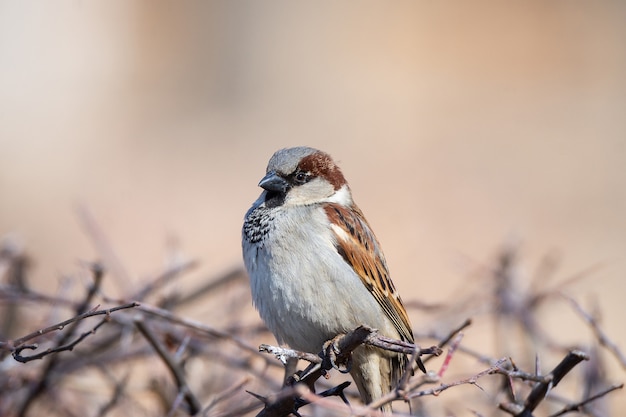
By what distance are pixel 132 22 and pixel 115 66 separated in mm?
499

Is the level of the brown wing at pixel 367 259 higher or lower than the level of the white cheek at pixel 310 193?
lower

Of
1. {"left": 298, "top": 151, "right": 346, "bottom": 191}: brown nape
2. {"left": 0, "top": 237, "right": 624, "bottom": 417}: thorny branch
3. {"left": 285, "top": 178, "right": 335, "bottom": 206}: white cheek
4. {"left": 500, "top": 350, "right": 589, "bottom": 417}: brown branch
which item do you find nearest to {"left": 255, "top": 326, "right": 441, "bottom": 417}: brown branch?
{"left": 0, "top": 237, "right": 624, "bottom": 417}: thorny branch

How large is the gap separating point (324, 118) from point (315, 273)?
5.77 meters

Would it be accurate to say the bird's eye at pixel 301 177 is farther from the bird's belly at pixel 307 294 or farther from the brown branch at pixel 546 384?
the brown branch at pixel 546 384

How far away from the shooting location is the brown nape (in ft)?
9.24

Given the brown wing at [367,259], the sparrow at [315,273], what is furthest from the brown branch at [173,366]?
the brown wing at [367,259]

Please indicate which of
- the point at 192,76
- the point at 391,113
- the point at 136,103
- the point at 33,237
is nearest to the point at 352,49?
the point at 391,113

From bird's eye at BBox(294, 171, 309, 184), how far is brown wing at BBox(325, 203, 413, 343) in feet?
0.39

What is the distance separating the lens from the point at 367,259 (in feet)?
8.83

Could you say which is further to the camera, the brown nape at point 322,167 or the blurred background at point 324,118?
the blurred background at point 324,118

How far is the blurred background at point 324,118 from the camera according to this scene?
276 inches

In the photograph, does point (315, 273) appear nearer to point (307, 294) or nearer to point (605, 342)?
point (307, 294)

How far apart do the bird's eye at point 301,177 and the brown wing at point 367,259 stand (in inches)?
4.7

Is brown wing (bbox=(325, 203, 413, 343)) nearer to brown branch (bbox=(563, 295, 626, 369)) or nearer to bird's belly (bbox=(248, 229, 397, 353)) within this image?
bird's belly (bbox=(248, 229, 397, 353))
